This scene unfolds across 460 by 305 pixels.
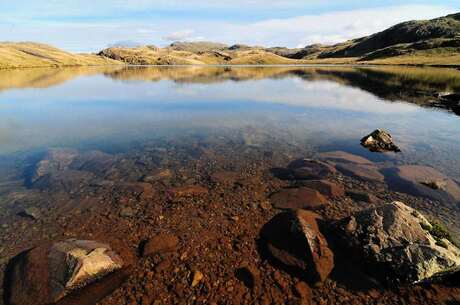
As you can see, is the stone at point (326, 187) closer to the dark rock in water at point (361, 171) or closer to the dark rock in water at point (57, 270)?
the dark rock in water at point (361, 171)

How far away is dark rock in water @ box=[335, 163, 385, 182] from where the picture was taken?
73.2 ft

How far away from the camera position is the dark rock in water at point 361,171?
22297 millimetres

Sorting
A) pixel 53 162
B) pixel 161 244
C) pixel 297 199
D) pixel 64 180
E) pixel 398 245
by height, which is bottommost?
pixel 161 244

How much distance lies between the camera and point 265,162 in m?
25.5

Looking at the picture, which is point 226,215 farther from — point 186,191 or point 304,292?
point 304,292

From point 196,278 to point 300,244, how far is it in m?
4.75

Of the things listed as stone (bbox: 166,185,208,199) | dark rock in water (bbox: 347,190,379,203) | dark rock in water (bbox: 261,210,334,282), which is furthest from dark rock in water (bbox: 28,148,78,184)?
dark rock in water (bbox: 347,190,379,203)

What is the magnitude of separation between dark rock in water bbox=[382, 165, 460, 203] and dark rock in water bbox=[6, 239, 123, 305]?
1815cm

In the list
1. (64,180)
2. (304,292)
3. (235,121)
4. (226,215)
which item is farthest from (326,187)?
(235,121)

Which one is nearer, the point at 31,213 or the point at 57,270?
the point at 57,270

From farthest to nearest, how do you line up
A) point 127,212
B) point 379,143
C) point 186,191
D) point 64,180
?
point 379,143, point 64,180, point 186,191, point 127,212

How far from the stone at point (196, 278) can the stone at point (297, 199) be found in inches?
275

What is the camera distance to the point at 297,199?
18734 mm

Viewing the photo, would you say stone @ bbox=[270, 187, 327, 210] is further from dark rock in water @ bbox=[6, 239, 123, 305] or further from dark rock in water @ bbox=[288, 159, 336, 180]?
dark rock in water @ bbox=[6, 239, 123, 305]
